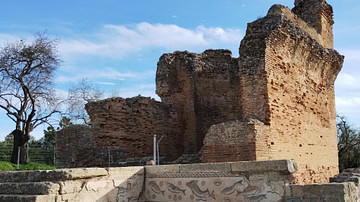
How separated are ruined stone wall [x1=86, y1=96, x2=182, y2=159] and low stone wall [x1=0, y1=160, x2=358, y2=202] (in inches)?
324

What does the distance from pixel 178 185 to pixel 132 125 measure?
9013mm

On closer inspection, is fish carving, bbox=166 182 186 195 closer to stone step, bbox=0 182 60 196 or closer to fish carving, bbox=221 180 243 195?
fish carving, bbox=221 180 243 195

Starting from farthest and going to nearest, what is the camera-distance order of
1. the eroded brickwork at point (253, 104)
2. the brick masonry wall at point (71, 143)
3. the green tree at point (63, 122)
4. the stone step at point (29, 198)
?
the green tree at point (63, 122)
the brick masonry wall at point (71, 143)
the eroded brickwork at point (253, 104)
the stone step at point (29, 198)

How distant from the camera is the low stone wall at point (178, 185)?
422 centimetres

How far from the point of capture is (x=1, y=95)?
21.5m

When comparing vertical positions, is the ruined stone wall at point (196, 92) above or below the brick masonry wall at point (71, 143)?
above

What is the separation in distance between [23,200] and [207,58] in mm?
12831

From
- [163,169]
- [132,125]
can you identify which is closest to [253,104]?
[163,169]

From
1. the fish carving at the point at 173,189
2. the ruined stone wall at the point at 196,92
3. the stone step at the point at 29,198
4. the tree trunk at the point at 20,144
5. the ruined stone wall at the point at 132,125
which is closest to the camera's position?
the stone step at the point at 29,198

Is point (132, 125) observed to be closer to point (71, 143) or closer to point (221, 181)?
point (71, 143)

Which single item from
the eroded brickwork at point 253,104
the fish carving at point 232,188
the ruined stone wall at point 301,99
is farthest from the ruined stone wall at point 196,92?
the fish carving at point 232,188

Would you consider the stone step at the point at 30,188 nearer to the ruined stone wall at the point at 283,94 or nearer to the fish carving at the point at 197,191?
the fish carving at the point at 197,191

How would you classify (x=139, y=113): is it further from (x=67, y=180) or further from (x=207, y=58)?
(x=67, y=180)

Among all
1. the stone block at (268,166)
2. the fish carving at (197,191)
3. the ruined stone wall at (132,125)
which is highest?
the ruined stone wall at (132,125)
